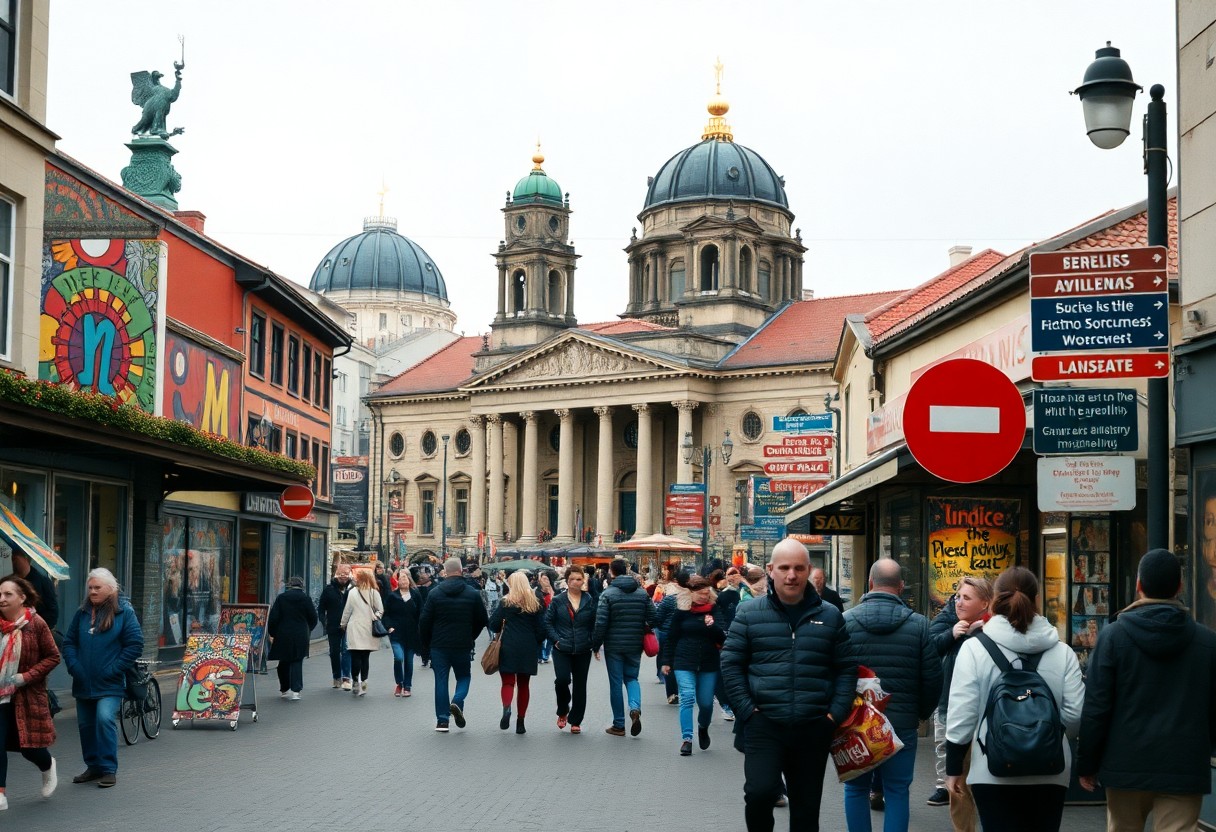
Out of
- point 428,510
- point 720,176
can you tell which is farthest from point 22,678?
point 428,510

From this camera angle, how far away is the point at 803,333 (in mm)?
90375

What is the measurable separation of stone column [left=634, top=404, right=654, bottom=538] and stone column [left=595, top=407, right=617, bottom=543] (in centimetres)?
196

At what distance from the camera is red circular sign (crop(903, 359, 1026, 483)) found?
10.1m

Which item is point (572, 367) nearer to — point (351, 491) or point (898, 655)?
point (351, 491)

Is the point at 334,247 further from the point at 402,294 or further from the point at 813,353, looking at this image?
the point at 813,353

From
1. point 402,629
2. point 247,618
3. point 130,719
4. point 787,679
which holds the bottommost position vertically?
point 130,719

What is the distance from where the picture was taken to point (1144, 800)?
757 centimetres

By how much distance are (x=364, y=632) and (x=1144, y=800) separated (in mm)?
15633

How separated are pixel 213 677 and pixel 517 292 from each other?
3302 inches

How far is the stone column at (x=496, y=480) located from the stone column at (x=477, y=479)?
3.12ft

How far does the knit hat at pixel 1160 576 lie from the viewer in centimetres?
750

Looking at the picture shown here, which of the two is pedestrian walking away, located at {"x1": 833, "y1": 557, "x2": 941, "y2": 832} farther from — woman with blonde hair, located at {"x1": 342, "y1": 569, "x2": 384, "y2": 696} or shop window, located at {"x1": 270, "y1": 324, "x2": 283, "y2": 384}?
shop window, located at {"x1": 270, "y1": 324, "x2": 283, "y2": 384}


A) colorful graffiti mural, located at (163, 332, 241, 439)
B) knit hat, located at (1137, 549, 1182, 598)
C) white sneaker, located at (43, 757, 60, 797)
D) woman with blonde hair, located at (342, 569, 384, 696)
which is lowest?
white sneaker, located at (43, 757, 60, 797)

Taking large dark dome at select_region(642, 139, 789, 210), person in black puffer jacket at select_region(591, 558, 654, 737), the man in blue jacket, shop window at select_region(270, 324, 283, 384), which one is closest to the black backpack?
the man in blue jacket
